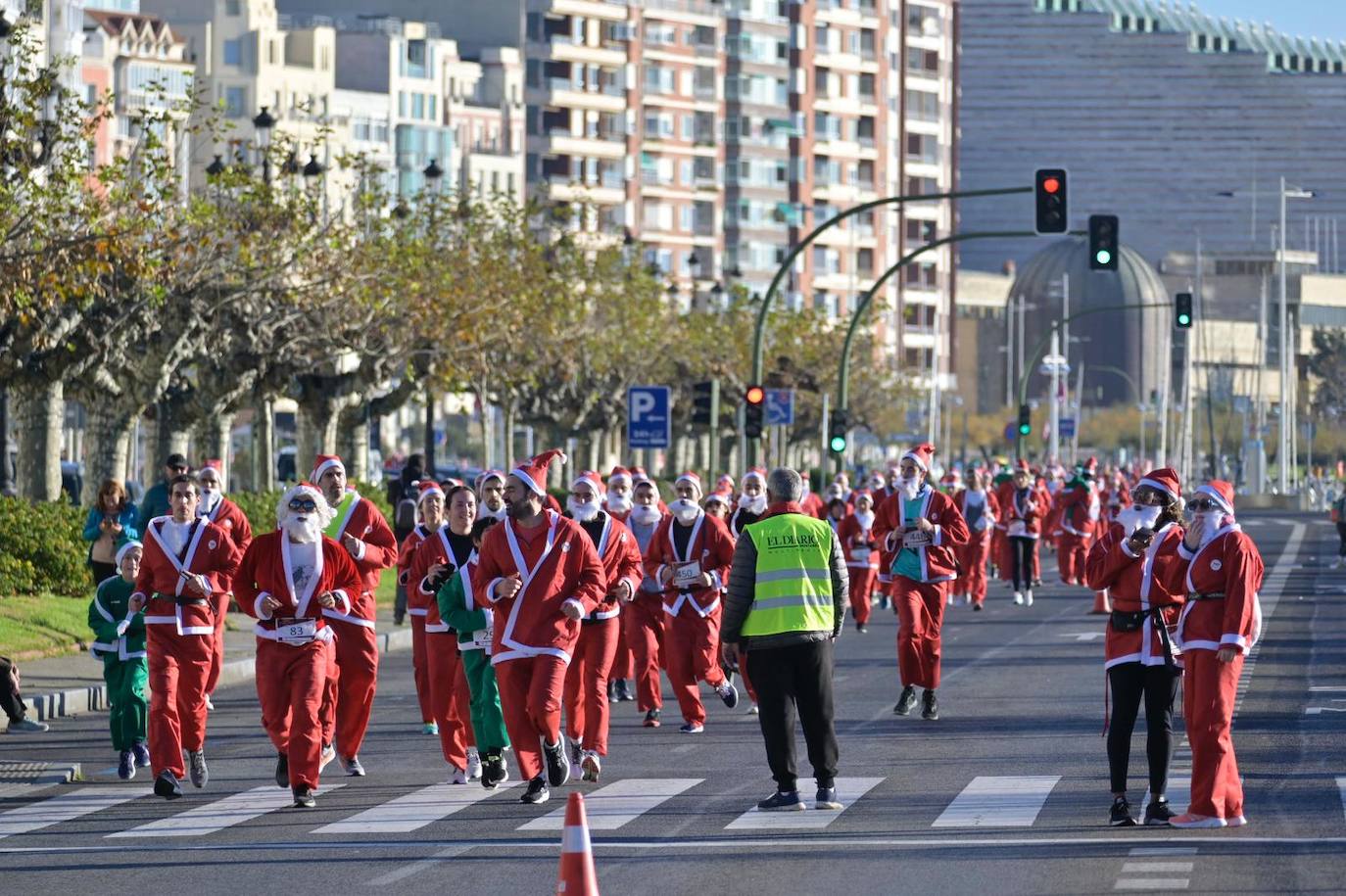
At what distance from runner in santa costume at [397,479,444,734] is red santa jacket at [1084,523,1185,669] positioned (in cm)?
477

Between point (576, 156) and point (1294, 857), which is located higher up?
point (576, 156)

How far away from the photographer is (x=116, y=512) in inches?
847

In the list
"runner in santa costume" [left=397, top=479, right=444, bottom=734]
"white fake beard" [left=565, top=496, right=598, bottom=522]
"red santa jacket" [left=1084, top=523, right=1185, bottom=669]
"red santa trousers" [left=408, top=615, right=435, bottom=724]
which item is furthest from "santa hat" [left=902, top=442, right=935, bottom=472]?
"red santa jacket" [left=1084, top=523, right=1185, bottom=669]

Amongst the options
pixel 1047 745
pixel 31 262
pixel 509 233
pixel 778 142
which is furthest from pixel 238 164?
pixel 778 142

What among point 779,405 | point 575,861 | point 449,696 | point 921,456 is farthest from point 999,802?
point 779,405

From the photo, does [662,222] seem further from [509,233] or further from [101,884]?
[101,884]

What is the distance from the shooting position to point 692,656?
20.2 metres

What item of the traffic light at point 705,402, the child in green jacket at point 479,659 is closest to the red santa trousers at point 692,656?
the child in green jacket at point 479,659

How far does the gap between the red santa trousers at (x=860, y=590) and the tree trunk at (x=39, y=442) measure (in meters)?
10.4

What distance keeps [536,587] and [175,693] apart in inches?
90.8

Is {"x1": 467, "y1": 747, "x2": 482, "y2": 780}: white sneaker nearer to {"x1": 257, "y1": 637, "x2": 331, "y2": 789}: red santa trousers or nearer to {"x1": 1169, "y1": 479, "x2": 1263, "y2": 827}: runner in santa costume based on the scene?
{"x1": 257, "y1": 637, "x2": 331, "y2": 789}: red santa trousers

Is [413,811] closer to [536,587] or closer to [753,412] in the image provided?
[536,587]

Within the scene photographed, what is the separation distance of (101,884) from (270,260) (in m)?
28.0

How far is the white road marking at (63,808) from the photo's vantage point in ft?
49.4
